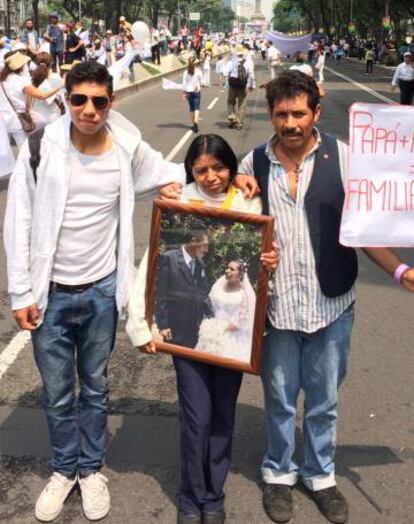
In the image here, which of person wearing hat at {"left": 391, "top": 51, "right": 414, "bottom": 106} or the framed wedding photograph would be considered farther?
person wearing hat at {"left": 391, "top": 51, "right": 414, "bottom": 106}

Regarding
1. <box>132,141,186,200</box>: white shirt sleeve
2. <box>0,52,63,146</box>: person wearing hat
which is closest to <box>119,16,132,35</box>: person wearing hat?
<box>0,52,63,146</box>: person wearing hat

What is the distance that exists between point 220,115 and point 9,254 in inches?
647

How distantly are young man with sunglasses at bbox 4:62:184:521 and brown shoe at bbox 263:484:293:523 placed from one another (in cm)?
70

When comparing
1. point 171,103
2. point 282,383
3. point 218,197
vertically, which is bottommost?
point 171,103

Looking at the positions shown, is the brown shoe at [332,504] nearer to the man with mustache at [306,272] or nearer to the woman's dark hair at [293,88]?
the man with mustache at [306,272]

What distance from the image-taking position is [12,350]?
183 inches

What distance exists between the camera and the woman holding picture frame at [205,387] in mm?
2604

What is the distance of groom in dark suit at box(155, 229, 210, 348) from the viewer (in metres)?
2.68

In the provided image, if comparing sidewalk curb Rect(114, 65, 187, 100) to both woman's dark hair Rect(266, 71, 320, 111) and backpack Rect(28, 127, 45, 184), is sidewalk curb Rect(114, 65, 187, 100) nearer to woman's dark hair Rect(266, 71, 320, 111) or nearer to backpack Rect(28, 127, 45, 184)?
backpack Rect(28, 127, 45, 184)

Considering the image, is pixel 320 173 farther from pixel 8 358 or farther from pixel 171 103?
pixel 171 103

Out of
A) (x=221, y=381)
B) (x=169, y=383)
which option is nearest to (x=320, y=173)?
(x=221, y=381)

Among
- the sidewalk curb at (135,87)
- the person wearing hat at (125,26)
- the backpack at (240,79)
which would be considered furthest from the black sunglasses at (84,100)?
the sidewalk curb at (135,87)

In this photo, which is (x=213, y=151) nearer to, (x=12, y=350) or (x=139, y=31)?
(x=12, y=350)

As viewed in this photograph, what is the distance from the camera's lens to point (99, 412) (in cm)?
302
